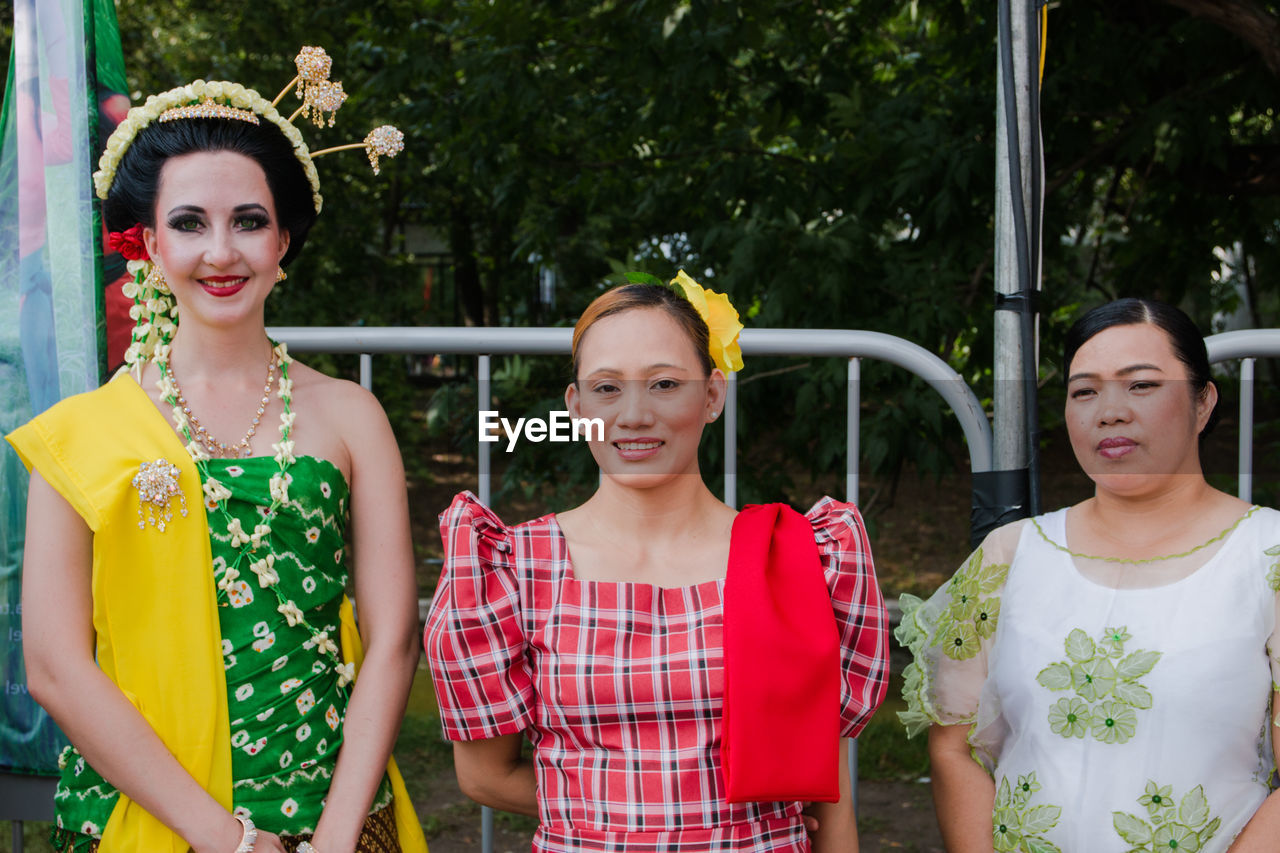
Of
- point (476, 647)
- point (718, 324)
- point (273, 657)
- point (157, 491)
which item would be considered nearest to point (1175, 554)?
point (718, 324)

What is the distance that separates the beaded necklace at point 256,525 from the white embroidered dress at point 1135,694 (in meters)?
1.16

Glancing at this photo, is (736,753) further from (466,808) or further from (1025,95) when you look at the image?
(466,808)

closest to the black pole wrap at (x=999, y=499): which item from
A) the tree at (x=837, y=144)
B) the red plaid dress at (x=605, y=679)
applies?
the red plaid dress at (x=605, y=679)

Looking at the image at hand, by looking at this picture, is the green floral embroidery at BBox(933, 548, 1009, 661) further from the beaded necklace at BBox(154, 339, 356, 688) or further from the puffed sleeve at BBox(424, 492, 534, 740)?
the beaded necklace at BBox(154, 339, 356, 688)

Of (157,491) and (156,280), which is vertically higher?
(156,280)

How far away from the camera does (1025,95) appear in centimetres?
222

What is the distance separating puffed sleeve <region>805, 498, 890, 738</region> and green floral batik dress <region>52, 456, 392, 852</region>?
84 cm

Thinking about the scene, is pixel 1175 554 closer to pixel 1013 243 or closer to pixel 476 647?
pixel 1013 243

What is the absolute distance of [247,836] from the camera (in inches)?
72.5

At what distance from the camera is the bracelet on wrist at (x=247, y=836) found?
1.83 m

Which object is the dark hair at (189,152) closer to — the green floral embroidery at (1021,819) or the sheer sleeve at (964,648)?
the sheer sleeve at (964,648)

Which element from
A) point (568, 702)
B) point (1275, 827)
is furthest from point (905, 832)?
point (568, 702)

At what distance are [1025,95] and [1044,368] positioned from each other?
2.20m

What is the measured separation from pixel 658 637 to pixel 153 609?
0.80 metres
